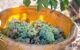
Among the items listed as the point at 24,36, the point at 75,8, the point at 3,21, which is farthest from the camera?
the point at 75,8

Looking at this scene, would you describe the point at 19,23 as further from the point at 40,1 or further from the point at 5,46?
the point at 40,1

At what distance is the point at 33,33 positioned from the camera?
1.53m

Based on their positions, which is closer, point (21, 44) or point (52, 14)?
point (21, 44)

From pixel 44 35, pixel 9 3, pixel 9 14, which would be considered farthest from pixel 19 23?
pixel 9 3

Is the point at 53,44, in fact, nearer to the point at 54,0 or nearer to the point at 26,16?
the point at 54,0

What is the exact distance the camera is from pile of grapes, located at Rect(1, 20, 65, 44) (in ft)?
4.91

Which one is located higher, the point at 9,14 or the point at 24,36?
the point at 9,14

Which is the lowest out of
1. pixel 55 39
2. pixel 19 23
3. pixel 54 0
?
pixel 55 39

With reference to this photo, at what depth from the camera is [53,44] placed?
4.50 feet

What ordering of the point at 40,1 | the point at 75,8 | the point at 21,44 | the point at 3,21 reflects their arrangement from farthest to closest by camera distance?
the point at 75,8 → the point at 3,21 → the point at 21,44 → the point at 40,1

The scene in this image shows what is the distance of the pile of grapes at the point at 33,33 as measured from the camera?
4.91 ft

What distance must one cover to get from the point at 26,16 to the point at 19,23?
0.10m

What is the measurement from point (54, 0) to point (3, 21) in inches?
20.8

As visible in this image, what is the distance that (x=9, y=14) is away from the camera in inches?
64.4
